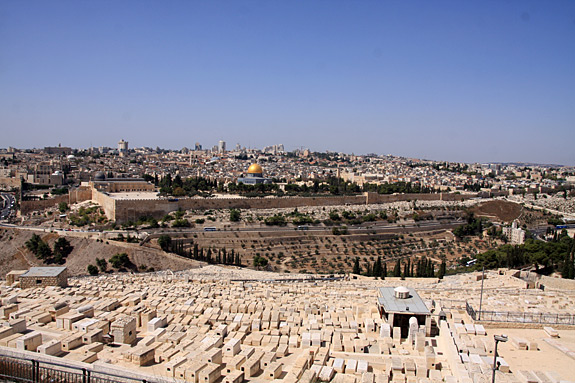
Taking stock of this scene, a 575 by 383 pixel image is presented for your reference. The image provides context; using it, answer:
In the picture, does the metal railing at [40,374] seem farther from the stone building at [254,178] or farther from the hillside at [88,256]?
the stone building at [254,178]

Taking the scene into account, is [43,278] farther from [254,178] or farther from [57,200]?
[254,178]

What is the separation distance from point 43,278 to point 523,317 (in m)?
12.4

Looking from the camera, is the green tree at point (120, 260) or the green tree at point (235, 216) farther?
the green tree at point (235, 216)

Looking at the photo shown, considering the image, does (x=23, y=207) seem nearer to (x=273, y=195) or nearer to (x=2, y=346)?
(x=273, y=195)

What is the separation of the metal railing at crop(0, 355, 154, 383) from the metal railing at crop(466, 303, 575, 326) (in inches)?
280

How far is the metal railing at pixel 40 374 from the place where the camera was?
6.13 meters

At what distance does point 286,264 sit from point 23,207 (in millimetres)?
17565

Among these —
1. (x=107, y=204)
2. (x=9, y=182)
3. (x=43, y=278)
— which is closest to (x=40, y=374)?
(x=43, y=278)

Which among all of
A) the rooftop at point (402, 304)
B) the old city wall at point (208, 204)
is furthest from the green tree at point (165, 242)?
the rooftop at point (402, 304)

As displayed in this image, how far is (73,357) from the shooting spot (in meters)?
7.41

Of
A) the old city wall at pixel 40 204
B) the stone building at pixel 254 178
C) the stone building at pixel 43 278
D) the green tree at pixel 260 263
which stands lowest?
the green tree at pixel 260 263

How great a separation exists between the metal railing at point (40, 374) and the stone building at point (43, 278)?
779cm

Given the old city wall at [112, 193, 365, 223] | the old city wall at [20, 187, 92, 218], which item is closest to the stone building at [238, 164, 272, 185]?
the old city wall at [112, 193, 365, 223]

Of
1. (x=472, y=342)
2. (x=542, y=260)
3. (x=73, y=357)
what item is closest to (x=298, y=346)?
(x=472, y=342)
